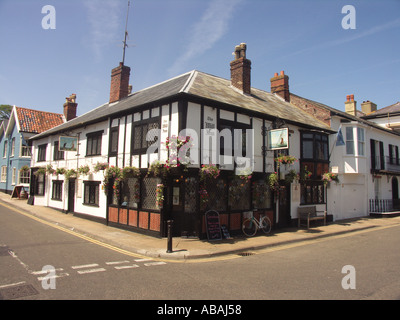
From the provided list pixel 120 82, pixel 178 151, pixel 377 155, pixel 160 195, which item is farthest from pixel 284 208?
pixel 120 82

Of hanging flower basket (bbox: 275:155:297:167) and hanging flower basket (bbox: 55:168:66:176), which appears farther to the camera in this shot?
hanging flower basket (bbox: 55:168:66:176)

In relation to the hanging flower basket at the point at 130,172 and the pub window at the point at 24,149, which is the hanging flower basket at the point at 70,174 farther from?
the pub window at the point at 24,149

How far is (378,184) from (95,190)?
20895 millimetres

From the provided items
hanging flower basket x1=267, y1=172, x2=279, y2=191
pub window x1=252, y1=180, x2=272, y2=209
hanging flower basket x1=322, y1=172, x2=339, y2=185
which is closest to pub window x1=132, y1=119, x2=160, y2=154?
pub window x1=252, y1=180, x2=272, y2=209

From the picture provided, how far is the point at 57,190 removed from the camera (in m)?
19.7

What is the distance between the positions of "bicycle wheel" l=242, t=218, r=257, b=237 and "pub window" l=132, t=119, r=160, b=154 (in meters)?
5.29

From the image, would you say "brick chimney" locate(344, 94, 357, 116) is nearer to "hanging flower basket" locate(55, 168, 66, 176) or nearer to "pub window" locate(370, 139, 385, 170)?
"pub window" locate(370, 139, 385, 170)

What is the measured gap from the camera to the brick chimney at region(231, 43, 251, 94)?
15.6 meters

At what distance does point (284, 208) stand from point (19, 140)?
2789 centimetres

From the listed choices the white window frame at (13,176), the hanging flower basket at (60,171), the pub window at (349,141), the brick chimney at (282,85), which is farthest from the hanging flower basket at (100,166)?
the white window frame at (13,176)

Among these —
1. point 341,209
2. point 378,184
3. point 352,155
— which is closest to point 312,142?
point 352,155

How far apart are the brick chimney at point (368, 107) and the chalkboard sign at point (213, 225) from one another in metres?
27.7

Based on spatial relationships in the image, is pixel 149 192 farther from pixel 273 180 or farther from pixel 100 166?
pixel 273 180

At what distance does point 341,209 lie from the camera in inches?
685
